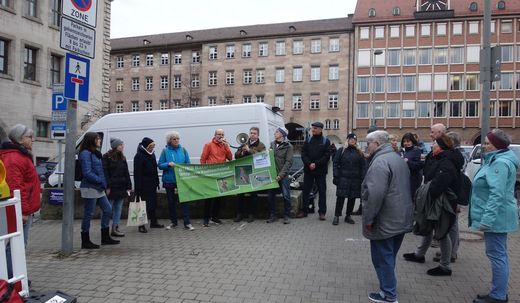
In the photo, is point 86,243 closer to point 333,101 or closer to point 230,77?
point 333,101

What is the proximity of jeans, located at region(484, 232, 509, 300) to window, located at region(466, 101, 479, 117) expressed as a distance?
53.9 m

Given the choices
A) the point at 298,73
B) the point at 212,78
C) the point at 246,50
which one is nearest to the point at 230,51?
the point at 246,50

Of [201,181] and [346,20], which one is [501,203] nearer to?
[201,181]

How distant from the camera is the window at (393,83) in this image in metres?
55.1

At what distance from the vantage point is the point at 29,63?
28.7 metres

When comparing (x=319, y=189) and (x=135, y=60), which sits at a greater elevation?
(x=135, y=60)

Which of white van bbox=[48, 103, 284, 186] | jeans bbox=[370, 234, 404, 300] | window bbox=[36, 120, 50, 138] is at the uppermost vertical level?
window bbox=[36, 120, 50, 138]

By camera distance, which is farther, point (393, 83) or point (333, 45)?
point (333, 45)

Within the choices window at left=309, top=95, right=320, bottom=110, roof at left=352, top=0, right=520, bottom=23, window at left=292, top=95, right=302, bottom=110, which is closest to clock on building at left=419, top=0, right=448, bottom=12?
roof at left=352, top=0, right=520, bottom=23

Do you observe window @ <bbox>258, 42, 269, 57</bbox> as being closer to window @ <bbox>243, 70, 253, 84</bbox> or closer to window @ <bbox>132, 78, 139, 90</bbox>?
window @ <bbox>243, 70, 253, 84</bbox>

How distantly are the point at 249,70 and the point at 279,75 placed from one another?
14.0 feet

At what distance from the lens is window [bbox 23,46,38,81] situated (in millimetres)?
28359

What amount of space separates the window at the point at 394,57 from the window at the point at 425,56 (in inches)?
103

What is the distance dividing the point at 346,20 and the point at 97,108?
1445 inches
